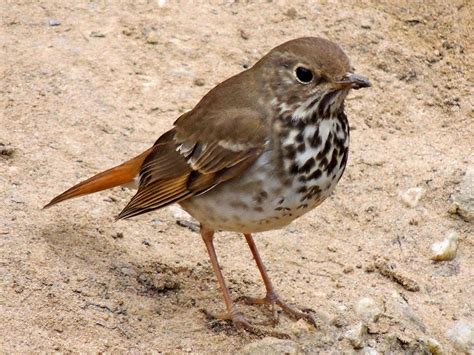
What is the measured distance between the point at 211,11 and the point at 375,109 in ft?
4.95

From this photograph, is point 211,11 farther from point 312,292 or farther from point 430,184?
point 312,292

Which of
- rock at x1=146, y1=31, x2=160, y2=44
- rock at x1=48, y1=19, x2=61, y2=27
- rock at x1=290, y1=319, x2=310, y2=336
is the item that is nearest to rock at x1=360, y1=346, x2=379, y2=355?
rock at x1=290, y1=319, x2=310, y2=336

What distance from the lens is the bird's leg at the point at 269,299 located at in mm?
Result: 5551

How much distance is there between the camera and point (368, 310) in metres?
5.57

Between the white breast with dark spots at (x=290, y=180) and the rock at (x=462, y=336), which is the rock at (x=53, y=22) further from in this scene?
the rock at (x=462, y=336)

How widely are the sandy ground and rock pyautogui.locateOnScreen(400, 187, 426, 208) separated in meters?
0.05

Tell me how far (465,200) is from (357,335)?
1669 mm

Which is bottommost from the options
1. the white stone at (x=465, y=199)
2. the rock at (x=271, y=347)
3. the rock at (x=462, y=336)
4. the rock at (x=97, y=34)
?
the rock at (x=97, y=34)

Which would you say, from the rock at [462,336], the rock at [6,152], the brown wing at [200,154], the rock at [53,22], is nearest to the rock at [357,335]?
the rock at [462,336]

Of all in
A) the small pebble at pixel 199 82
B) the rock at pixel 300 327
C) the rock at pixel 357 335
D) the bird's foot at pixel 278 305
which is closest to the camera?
the rock at pixel 357 335

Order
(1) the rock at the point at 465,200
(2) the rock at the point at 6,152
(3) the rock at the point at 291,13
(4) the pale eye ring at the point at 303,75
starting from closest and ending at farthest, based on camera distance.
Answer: (4) the pale eye ring at the point at 303,75 < (2) the rock at the point at 6,152 < (1) the rock at the point at 465,200 < (3) the rock at the point at 291,13

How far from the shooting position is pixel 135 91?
283 inches

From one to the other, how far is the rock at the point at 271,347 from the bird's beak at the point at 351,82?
4.08ft

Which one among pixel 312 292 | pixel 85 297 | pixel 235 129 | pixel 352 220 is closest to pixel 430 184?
pixel 352 220
